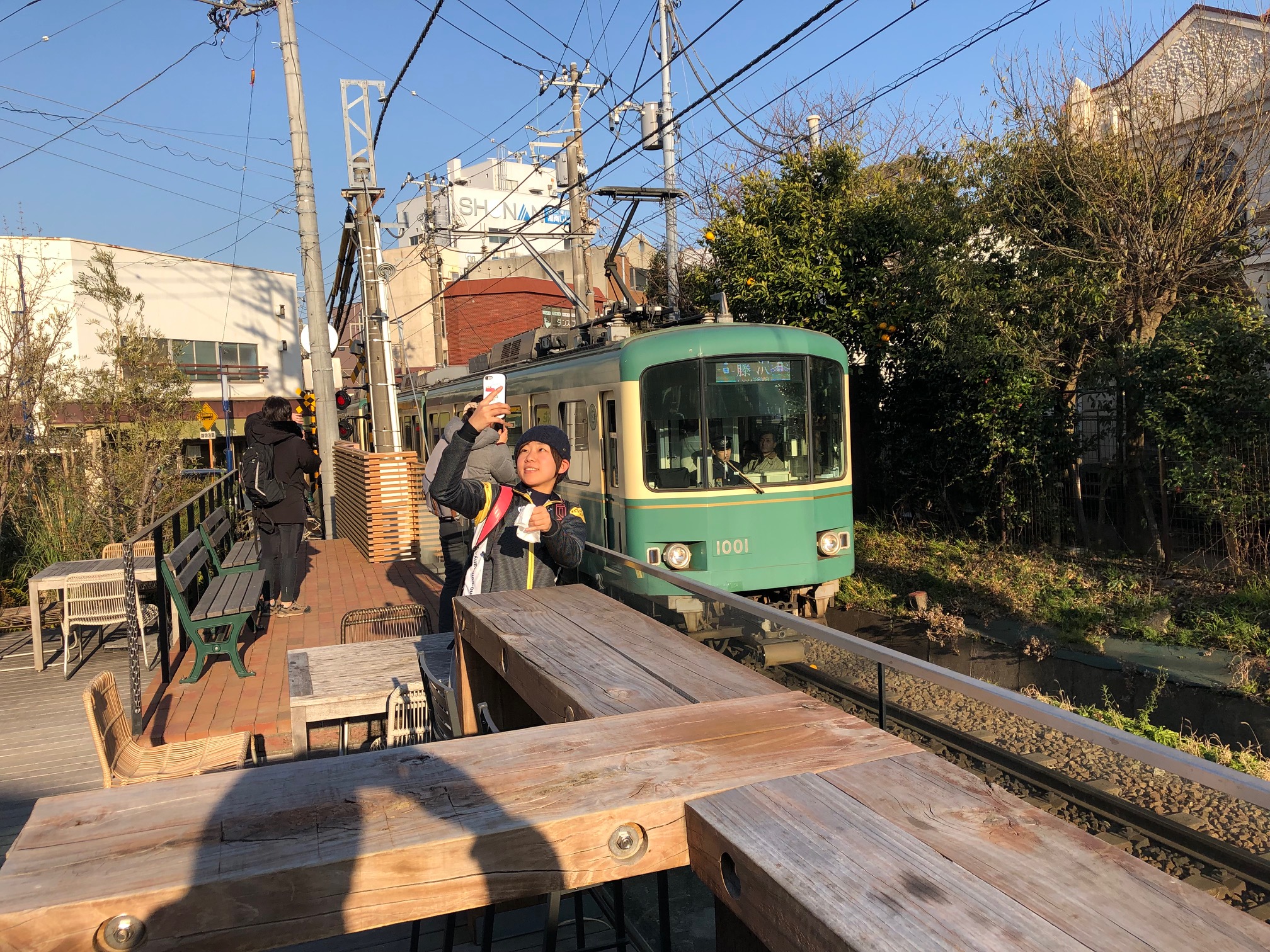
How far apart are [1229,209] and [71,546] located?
13.6 meters

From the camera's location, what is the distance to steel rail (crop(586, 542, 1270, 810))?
5.35 ft

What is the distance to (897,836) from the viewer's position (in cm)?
153

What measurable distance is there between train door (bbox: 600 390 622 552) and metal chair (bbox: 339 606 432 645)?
1.88 metres

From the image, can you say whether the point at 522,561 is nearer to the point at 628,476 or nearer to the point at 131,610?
the point at 131,610

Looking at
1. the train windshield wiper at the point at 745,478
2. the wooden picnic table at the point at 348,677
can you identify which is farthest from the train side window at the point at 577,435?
the wooden picnic table at the point at 348,677

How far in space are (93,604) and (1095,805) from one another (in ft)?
26.9

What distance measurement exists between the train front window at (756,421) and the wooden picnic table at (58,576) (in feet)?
15.9

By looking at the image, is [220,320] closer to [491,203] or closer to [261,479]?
[491,203]

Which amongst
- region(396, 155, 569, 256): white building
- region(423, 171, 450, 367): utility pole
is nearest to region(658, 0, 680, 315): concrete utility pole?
region(423, 171, 450, 367): utility pole

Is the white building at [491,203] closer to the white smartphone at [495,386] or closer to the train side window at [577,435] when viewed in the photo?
the train side window at [577,435]

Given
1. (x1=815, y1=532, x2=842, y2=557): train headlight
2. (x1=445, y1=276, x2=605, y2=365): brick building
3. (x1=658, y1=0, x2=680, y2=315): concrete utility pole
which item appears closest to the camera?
(x1=815, y1=532, x2=842, y2=557): train headlight

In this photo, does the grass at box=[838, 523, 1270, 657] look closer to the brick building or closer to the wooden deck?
the wooden deck

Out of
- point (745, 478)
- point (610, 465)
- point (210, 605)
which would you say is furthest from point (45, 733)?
point (745, 478)

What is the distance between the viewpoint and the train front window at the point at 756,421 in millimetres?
9047
